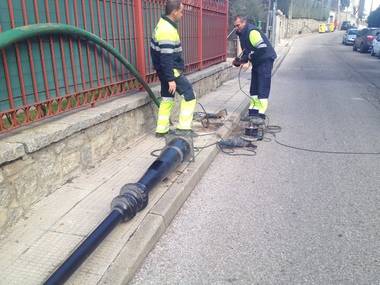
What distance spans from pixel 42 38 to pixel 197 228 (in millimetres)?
2348

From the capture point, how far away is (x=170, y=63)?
4949 mm

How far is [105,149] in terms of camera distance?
4.58 meters

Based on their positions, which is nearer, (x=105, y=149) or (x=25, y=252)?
(x=25, y=252)

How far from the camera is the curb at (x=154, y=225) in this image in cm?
259

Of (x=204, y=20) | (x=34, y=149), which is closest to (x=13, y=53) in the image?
(x=34, y=149)

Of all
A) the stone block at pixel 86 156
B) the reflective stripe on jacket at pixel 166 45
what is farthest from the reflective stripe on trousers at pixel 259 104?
the stone block at pixel 86 156

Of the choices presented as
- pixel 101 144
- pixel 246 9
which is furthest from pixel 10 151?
pixel 246 9

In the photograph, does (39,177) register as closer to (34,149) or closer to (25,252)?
(34,149)

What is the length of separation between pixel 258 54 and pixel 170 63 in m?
2.14

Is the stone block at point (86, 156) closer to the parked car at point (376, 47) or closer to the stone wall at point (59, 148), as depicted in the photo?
the stone wall at point (59, 148)

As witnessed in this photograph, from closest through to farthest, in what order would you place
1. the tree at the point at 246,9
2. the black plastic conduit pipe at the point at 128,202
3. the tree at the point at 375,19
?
the black plastic conduit pipe at the point at 128,202, the tree at the point at 246,9, the tree at the point at 375,19

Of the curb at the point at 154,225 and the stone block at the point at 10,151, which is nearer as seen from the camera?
the curb at the point at 154,225

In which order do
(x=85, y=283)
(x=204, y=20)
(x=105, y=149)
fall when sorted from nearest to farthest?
(x=85, y=283) → (x=105, y=149) → (x=204, y=20)

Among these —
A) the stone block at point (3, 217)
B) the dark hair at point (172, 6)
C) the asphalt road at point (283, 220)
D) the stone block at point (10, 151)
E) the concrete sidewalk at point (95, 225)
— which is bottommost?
the asphalt road at point (283, 220)
